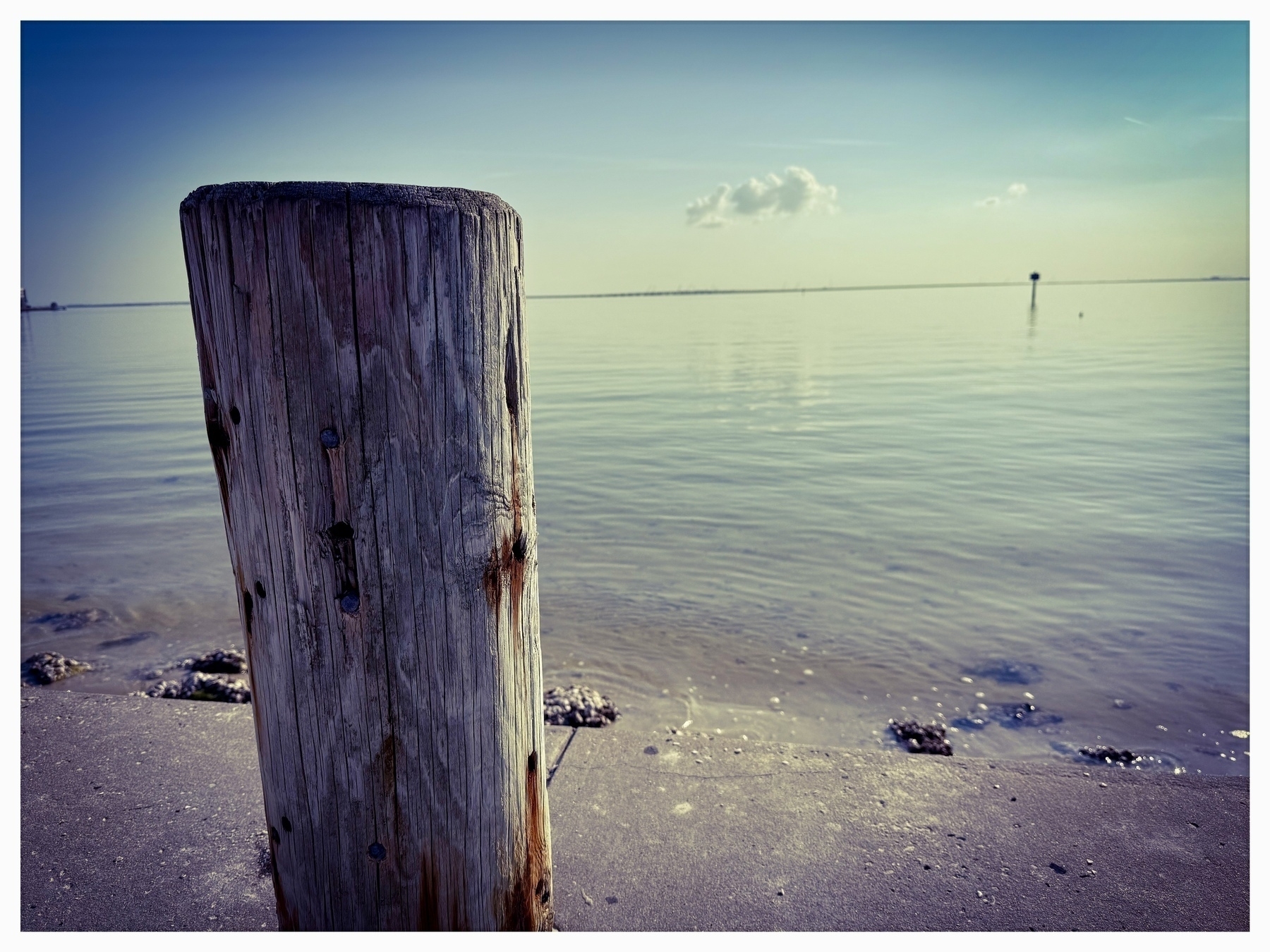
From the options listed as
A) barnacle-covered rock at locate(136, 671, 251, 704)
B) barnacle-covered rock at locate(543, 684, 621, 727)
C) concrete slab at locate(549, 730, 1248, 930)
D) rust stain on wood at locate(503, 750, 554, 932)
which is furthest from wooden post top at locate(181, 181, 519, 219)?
barnacle-covered rock at locate(136, 671, 251, 704)

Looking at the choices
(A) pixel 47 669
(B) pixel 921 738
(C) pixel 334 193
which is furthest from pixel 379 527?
(A) pixel 47 669

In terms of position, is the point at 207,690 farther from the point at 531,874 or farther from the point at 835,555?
the point at 835,555

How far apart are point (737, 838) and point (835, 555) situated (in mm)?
5169

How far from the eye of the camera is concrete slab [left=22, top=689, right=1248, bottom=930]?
105 inches

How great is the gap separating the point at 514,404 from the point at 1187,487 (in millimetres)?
11184

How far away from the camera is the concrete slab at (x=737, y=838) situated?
8.71 ft

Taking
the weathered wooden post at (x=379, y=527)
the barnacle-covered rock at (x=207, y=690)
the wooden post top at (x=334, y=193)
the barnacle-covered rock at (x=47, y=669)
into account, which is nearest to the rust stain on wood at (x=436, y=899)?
the weathered wooden post at (x=379, y=527)

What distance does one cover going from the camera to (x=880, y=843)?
295 cm

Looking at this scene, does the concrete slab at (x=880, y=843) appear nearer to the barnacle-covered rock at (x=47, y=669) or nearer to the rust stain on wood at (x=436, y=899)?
the rust stain on wood at (x=436, y=899)

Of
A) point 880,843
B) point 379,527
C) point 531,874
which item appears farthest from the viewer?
point 880,843

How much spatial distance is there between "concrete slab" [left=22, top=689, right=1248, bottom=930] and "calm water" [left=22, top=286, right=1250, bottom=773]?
1.16 metres

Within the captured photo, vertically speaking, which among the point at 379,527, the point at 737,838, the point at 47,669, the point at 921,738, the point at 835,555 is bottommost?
the point at 921,738

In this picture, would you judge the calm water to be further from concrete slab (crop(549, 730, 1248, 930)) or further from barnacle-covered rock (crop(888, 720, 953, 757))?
concrete slab (crop(549, 730, 1248, 930))

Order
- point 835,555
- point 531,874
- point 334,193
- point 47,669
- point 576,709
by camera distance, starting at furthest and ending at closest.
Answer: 1. point 835,555
2. point 47,669
3. point 576,709
4. point 531,874
5. point 334,193
